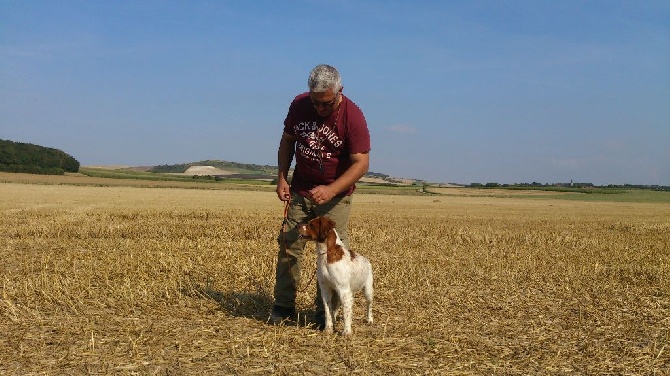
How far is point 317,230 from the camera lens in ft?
20.7

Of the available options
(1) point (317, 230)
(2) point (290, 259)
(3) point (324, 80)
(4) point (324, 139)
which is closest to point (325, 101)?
(3) point (324, 80)

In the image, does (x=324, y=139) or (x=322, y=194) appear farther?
(x=324, y=139)

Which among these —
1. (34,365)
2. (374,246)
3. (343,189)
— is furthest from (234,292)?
(374,246)

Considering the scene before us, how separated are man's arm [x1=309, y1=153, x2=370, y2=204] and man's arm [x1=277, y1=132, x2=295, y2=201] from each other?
0.49 meters

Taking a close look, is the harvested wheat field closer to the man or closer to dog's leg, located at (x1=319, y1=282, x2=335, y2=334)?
dog's leg, located at (x1=319, y1=282, x2=335, y2=334)

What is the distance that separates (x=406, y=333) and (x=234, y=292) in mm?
3003

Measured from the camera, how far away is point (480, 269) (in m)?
11.2

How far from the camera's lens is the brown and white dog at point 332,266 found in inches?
250

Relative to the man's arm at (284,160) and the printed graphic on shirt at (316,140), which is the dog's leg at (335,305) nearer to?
the man's arm at (284,160)

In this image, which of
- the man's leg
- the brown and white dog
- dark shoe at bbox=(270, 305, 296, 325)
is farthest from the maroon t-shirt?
dark shoe at bbox=(270, 305, 296, 325)

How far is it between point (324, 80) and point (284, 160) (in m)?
1.36

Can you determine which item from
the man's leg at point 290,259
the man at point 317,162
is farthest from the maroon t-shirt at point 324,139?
the man's leg at point 290,259

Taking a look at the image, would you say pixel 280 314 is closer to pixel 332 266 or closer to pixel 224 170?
pixel 332 266

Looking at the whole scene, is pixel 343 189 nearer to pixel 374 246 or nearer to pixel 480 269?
pixel 480 269
